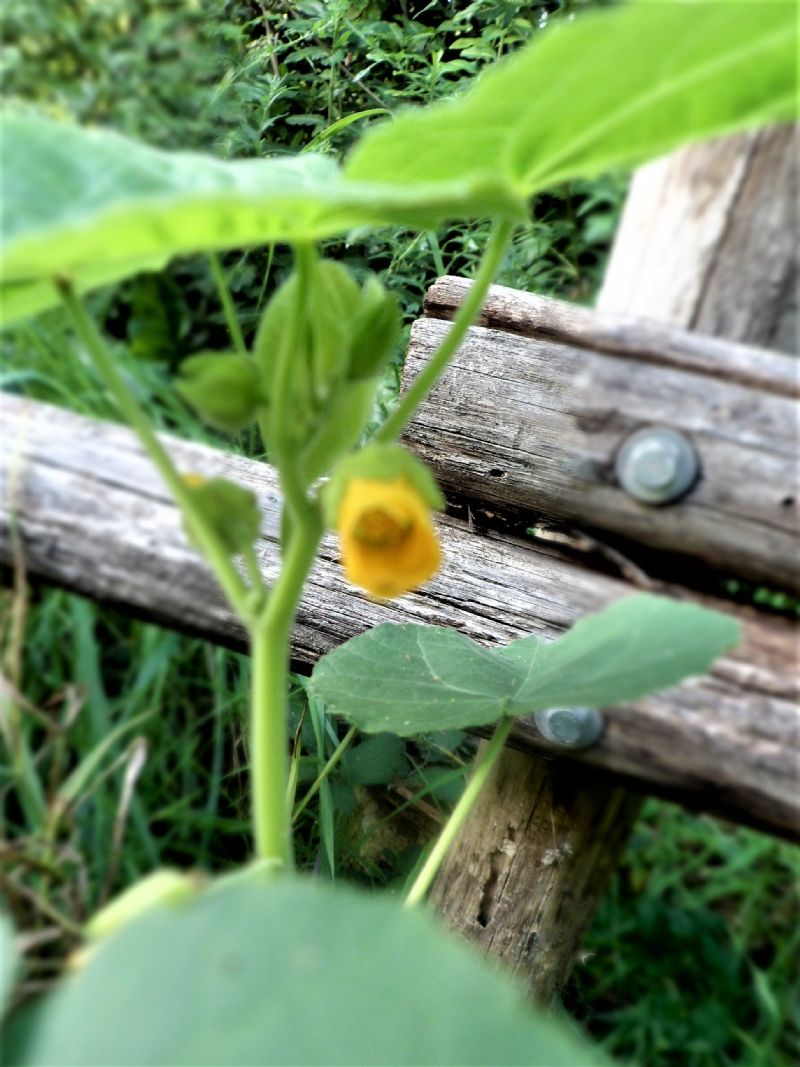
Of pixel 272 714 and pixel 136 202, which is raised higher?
pixel 136 202

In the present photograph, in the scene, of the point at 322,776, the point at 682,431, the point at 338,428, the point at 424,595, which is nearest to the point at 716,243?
the point at 682,431

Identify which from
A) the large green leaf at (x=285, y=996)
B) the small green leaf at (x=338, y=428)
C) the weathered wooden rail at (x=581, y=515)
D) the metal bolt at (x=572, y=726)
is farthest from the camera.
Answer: the metal bolt at (x=572, y=726)

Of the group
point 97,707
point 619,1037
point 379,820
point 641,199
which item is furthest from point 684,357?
point 619,1037

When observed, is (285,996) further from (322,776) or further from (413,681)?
(322,776)

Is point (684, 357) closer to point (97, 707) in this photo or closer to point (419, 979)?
point (419, 979)

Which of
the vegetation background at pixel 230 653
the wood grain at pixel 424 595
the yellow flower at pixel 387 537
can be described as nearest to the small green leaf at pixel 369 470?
the yellow flower at pixel 387 537

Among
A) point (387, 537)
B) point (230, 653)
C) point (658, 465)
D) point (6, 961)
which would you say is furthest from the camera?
point (230, 653)

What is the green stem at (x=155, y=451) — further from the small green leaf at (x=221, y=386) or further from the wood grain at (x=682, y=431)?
the wood grain at (x=682, y=431)

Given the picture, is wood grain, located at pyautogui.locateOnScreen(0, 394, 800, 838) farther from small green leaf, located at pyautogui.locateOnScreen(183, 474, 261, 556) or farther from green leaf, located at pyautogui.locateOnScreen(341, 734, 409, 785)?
small green leaf, located at pyautogui.locateOnScreen(183, 474, 261, 556)
